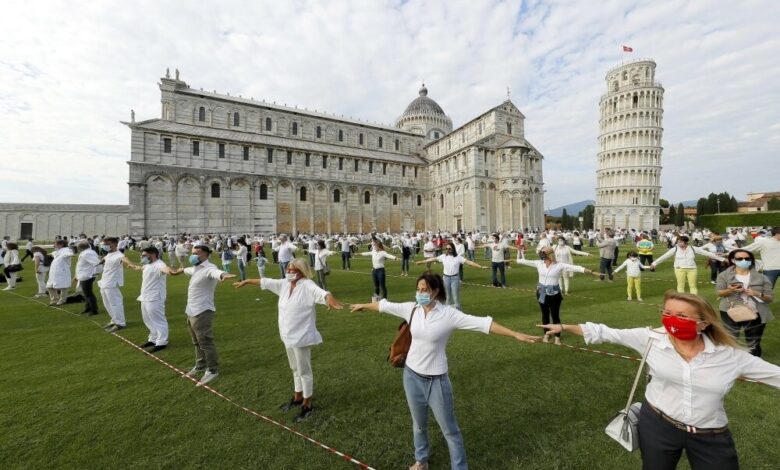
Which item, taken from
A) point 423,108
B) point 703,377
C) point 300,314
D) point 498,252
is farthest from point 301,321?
point 423,108

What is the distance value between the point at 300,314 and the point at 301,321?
0.27 feet

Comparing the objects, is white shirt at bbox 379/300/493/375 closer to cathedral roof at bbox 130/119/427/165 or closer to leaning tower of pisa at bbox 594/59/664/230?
cathedral roof at bbox 130/119/427/165

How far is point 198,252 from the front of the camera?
17.3 feet

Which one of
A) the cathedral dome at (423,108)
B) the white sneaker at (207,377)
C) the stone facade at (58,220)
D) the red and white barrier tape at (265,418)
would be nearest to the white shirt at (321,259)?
the red and white barrier tape at (265,418)

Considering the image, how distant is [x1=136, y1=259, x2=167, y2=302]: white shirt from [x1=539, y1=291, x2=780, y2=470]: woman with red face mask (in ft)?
24.0

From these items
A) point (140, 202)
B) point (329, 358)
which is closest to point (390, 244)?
point (140, 202)

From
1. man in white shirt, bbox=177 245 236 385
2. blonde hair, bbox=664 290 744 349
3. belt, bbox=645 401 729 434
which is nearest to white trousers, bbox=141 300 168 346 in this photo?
man in white shirt, bbox=177 245 236 385

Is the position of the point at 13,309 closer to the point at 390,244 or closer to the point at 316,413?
the point at 316,413

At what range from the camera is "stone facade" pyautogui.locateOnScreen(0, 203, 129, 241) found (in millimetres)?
46438

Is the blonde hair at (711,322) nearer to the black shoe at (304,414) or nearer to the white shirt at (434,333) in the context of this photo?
the white shirt at (434,333)

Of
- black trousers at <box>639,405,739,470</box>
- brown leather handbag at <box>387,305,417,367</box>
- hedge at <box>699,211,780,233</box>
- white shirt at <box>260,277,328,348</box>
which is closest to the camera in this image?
black trousers at <box>639,405,739,470</box>

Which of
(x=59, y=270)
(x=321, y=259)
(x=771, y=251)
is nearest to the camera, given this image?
(x=771, y=251)

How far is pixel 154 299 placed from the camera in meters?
6.62

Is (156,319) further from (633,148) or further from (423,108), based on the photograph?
(633,148)
